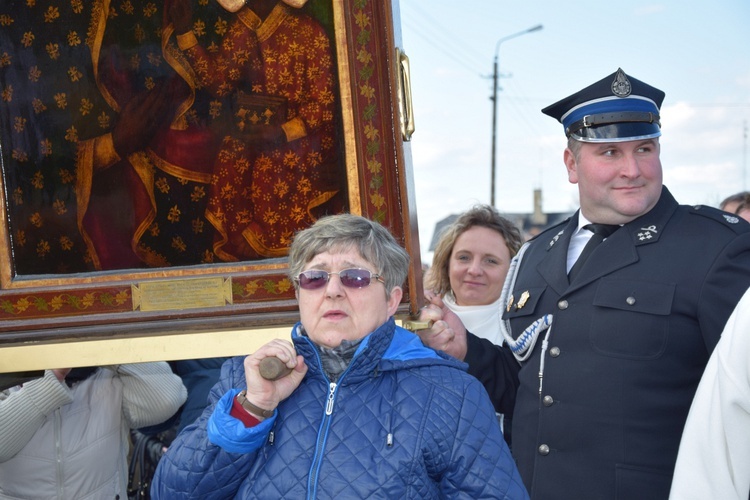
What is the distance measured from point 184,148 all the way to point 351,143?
0.58m

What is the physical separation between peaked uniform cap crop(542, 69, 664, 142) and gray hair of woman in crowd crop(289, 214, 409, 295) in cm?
78

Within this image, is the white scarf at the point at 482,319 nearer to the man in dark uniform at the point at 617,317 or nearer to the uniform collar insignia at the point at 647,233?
the man in dark uniform at the point at 617,317

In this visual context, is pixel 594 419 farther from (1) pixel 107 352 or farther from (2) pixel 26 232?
(2) pixel 26 232

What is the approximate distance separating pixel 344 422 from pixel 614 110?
1.32 meters

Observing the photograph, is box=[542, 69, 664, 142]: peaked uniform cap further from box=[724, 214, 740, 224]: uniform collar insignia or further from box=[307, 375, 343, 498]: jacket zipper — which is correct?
box=[307, 375, 343, 498]: jacket zipper

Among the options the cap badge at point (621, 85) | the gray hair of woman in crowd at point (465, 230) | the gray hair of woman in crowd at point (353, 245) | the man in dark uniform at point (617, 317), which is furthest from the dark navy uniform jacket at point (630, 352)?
the gray hair of woman in crowd at point (465, 230)

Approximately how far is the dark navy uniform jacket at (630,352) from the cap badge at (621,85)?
0.37 metres

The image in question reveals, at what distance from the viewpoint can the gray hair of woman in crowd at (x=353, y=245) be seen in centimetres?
229

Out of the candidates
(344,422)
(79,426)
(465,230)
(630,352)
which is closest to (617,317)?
(630,352)

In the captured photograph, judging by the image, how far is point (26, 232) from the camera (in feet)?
9.52

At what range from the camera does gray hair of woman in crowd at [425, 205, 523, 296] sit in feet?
14.4

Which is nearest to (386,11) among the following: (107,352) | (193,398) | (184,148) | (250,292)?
(184,148)

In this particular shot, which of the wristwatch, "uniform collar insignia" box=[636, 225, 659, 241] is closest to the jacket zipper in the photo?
the wristwatch

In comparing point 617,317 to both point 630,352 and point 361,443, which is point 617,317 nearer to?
point 630,352
